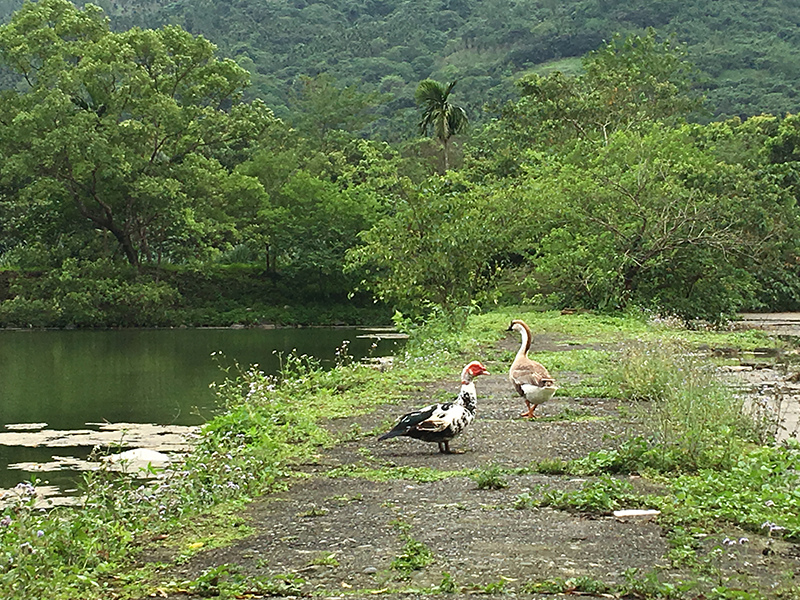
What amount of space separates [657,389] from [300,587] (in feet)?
21.7

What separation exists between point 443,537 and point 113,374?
1937cm

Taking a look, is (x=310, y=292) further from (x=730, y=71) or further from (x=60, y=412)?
(x=730, y=71)

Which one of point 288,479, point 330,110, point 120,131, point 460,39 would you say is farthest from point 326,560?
point 460,39

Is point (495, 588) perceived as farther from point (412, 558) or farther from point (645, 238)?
point (645, 238)

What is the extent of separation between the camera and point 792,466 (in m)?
6.80

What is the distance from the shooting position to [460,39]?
11688 cm

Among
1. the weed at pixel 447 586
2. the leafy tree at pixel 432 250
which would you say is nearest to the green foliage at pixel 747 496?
the weed at pixel 447 586

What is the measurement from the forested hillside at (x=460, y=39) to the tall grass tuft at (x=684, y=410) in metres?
68.4

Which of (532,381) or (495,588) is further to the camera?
(532,381)

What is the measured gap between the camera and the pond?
1404 cm

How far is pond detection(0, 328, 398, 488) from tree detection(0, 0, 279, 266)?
20.6 ft

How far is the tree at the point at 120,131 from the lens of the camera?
42.8 metres

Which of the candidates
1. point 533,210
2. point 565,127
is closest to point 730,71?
point 565,127

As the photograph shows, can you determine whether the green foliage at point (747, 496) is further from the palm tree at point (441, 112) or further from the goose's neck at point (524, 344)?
the palm tree at point (441, 112)
